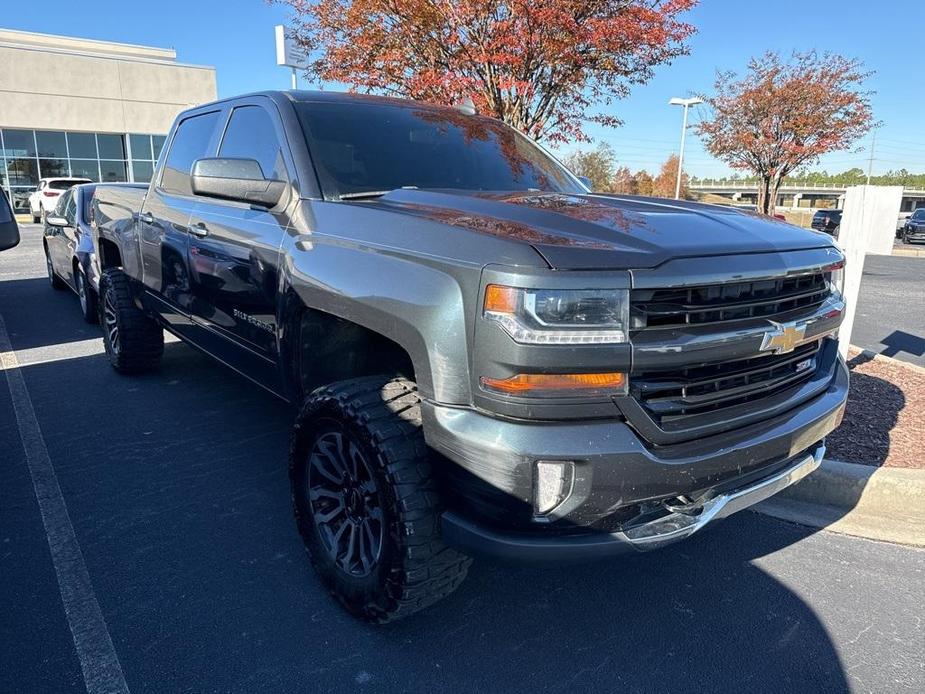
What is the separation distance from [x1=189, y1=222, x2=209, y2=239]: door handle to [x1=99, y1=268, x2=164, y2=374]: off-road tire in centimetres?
177

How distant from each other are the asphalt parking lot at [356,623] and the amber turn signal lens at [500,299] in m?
0.80

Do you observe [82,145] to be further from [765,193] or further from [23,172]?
[765,193]

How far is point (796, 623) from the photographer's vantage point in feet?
8.45

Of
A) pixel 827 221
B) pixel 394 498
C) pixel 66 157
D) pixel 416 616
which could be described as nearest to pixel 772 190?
pixel 827 221

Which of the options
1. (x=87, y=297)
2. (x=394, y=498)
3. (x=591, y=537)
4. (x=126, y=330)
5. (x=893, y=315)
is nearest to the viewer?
(x=591, y=537)

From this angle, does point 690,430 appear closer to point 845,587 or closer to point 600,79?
point 845,587

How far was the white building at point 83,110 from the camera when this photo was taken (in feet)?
96.4

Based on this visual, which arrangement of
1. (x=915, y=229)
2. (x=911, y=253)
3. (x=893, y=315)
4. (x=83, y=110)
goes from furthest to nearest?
1. (x=83, y=110)
2. (x=915, y=229)
3. (x=911, y=253)
4. (x=893, y=315)

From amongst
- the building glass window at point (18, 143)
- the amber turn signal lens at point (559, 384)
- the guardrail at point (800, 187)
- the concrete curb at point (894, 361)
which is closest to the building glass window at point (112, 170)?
the building glass window at point (18, 143)

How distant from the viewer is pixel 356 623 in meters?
2.53

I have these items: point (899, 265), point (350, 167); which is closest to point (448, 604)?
point (350, 167)

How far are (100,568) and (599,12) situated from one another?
680 centimetres

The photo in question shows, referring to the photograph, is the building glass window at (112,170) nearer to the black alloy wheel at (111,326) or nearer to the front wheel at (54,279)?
the front wheel at (54,279)

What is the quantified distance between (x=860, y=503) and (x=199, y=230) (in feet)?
12.5
